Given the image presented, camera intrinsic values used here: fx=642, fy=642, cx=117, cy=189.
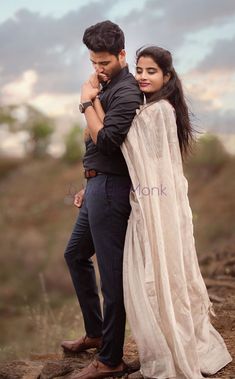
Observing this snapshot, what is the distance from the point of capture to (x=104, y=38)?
3707 millimetres

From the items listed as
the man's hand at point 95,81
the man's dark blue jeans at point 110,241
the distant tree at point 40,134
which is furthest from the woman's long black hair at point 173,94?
the distant tree at point 40,134

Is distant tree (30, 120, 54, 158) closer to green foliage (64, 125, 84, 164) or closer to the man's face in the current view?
green foliage (64, 125, 84, 164)

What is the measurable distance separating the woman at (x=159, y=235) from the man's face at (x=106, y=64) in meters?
0.12

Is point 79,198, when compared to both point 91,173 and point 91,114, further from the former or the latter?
point 91,114

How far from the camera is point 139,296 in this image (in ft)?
12.3

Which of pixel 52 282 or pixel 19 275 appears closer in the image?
pixel 52 282

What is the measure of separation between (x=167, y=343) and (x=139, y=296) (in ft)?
1.10

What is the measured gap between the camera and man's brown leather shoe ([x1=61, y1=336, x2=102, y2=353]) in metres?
4.41

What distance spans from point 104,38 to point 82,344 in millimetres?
2113

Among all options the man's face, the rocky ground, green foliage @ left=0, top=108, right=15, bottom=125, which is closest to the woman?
the man's face

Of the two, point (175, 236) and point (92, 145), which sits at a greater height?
point (92, 145)

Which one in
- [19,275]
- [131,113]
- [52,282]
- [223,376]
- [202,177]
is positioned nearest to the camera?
[131,113]

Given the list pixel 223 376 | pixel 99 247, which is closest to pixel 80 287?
pixel 99 247

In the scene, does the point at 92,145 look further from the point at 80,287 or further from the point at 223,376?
the point at 223,376
